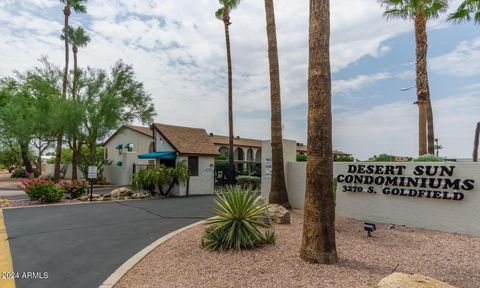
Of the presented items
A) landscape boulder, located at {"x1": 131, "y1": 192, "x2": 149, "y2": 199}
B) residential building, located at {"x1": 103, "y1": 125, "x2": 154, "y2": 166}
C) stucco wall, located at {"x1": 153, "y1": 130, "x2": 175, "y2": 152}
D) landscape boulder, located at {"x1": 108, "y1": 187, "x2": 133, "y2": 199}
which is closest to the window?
stucco wall, located at {"x1": 153, "y1": 130, "x2": 175, "y2": 152}

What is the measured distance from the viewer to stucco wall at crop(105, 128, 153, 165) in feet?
101

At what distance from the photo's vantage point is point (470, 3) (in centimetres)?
1265

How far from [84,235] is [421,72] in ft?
48.9

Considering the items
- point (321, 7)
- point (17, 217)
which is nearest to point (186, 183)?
point (17, 217)

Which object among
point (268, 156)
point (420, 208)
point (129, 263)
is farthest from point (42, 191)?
point (420, 208)

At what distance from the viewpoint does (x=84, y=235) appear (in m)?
8.62

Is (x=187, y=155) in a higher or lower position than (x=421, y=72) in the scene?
lower

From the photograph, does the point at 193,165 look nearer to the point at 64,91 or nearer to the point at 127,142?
the point at 64,91

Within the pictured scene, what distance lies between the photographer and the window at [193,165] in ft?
63.9

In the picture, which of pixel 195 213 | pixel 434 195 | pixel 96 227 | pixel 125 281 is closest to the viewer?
pixel 125 281

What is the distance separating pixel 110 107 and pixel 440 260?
22.7 m

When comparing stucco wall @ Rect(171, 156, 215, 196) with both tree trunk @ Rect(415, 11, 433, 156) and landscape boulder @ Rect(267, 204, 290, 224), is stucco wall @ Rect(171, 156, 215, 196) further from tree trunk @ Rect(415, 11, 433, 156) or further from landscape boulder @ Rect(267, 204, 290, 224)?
tree trunk @ Rect(415, 11, 433, 156)

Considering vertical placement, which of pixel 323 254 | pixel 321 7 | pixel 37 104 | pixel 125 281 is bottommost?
pixel 125 281

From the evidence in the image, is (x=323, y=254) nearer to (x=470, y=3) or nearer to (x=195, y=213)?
(x=195, y=213)
